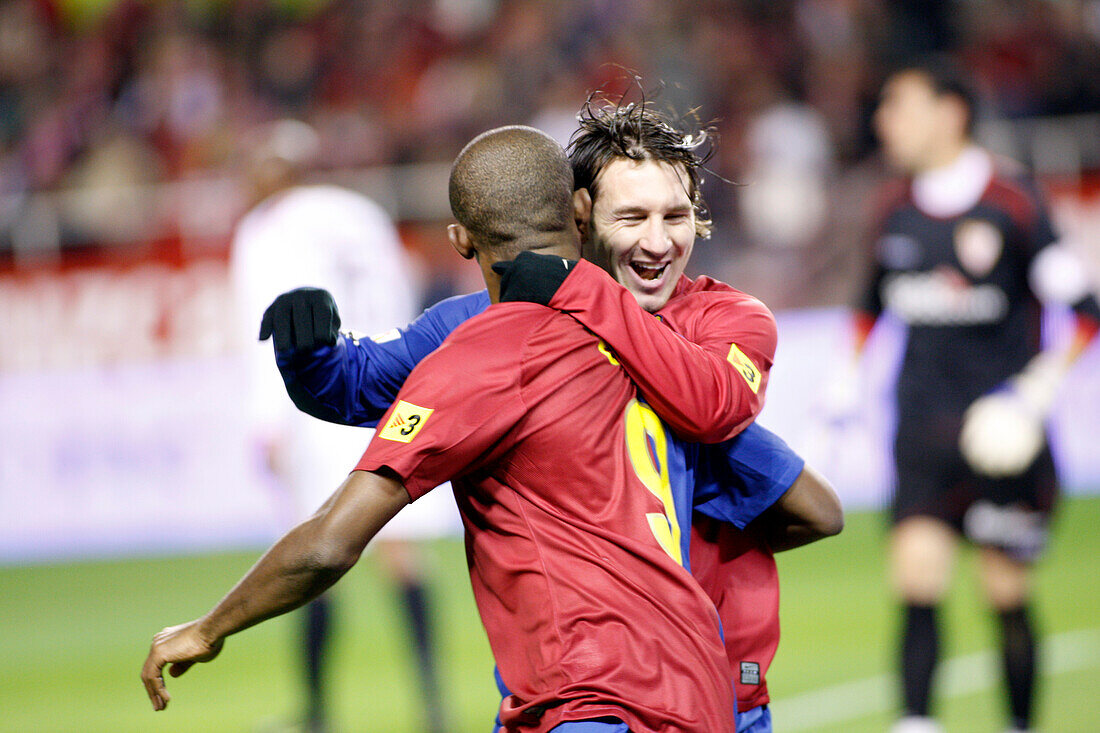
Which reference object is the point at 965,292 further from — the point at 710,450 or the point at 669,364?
the point at 669,364

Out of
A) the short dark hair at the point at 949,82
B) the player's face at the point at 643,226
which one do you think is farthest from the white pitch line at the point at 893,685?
the player's face at the point at 643,226

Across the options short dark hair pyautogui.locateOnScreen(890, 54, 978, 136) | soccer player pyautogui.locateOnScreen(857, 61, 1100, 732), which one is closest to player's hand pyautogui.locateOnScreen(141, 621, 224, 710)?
soccer player pyautogui.locateOnScreen(857, 61, 1100, 732)

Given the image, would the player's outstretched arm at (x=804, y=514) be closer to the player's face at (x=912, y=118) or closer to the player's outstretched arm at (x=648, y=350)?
the player's outstretched arm at (x=648, y=350)

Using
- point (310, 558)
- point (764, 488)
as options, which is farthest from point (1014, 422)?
point (310, 558)

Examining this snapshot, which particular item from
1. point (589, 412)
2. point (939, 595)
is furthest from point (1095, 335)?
point (589, 412)

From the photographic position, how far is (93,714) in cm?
618

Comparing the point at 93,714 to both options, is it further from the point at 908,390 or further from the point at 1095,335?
the point at 1095,335

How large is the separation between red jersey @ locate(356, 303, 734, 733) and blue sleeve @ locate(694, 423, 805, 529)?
10.0 inches

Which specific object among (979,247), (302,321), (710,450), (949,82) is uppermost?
(949,82)

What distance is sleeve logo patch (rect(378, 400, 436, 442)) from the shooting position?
7.32 ft

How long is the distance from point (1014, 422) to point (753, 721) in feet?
8.26

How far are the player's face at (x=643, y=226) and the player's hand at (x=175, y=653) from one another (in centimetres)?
102

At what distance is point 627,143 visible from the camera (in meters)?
2.63

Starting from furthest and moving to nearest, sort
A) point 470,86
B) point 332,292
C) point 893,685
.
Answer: point 470,86, point 893,685, point 332,292
